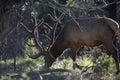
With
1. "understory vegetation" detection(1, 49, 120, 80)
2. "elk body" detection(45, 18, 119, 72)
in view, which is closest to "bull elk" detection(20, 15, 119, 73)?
"elk body" detection(45, 18, 119, 72)

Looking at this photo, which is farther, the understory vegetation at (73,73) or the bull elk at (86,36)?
the bull elk at (86,36)

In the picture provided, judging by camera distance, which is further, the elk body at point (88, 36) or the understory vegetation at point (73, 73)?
the elk body at point (88, 36)

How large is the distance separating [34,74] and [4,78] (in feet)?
3.18

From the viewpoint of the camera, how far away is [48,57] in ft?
41.8

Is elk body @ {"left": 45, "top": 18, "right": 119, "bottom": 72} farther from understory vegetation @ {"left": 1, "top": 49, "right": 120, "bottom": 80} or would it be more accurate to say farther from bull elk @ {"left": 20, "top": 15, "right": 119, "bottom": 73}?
understory vegetation @ {"left": 1, "top": 49, "right": 120, "bottom": 80}

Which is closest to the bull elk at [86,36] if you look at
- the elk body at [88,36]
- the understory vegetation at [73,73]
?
the elk body at [88,36]

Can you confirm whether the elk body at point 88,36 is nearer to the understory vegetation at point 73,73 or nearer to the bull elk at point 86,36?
the bull elk at point 86,36

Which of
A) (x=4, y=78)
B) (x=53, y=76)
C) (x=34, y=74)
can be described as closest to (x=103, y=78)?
(x=53, y=76)

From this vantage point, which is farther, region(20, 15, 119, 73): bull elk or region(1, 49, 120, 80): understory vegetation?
region(20, 15, 119, 73): bull elk

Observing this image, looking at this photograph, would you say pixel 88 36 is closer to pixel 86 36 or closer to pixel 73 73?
pixel 86 36

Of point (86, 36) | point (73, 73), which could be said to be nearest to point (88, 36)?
point (86, 36)

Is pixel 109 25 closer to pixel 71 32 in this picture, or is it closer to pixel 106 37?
pixel 106 37

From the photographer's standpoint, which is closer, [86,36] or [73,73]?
[73,73]

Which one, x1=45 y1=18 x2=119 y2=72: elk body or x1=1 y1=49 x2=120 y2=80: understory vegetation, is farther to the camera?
x1=45 y1=18 x2=119 y2=72: elk body
